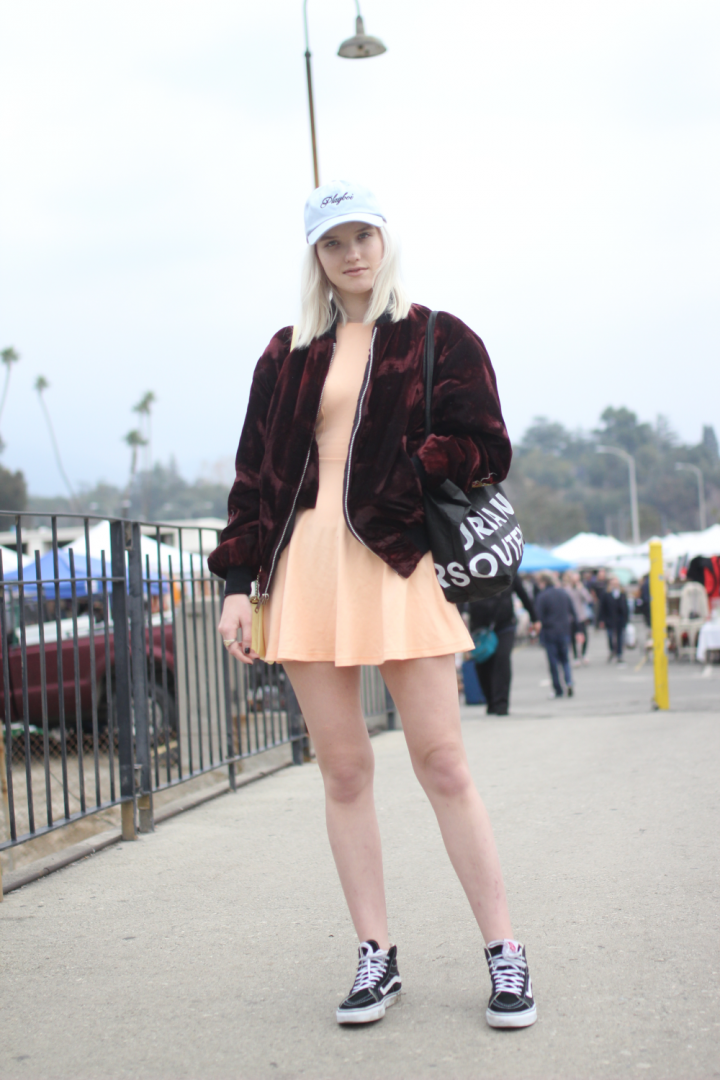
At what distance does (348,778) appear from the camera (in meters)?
2.68

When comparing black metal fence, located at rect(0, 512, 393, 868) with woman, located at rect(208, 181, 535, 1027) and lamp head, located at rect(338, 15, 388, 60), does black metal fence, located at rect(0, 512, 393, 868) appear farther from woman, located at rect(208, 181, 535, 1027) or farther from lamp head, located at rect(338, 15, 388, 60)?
lamp head, located at rect(338, 15, 388, 60)

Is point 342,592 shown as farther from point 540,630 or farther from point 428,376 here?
point 540,630

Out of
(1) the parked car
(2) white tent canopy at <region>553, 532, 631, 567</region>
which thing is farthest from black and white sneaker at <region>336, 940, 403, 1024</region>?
(2) white tent canopy at <region>553, 532, 631, 567</region>

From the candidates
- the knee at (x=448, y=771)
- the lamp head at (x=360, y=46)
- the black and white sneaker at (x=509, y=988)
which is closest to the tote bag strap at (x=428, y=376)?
the knee at (x=448, y=771)

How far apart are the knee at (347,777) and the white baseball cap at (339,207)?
125 cm

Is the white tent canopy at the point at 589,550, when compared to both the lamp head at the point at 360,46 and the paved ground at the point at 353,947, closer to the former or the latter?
the lamp head at the point at 360,46

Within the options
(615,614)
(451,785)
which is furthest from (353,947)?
(615,614)

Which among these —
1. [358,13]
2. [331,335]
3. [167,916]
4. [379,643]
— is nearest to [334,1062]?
[379,643]

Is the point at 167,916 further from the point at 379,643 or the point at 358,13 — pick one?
the point at 358,13

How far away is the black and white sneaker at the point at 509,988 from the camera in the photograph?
2463 millimetres

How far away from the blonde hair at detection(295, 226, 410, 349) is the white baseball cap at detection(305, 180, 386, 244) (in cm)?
6

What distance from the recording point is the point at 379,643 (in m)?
2.56

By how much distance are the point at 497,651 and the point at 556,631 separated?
324cm

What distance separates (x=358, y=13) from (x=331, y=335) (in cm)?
1187
